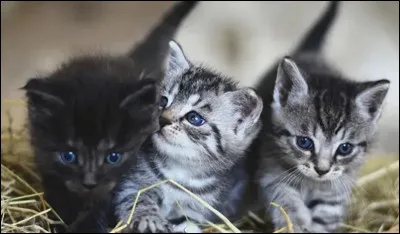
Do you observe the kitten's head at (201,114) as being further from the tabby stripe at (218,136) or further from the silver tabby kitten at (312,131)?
the silver tabby kitten at (312,131)

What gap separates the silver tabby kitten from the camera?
1.17m

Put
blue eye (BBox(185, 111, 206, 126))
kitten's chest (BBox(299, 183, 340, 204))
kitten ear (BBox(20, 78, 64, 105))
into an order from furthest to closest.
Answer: kitten's chest (BBox(299, 183, 340, 204)) < blue eye (BBox(185, 111, 206, 126)) < kitten ear (BBox(20, 78, 64, 105))

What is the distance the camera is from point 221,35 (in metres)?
1.43

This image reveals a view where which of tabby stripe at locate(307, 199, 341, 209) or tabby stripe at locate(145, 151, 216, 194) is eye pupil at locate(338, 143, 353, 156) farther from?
tabby stripe at locate(145, 151, 216, 194)

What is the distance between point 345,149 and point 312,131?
0.26ft

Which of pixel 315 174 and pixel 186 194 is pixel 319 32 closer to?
pixel 315 174

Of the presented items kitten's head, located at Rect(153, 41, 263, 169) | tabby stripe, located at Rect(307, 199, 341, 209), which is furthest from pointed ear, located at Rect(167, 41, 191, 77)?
tabby stripe, located at Rect(307, 199, 341, 209)

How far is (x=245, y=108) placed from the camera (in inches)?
42.1

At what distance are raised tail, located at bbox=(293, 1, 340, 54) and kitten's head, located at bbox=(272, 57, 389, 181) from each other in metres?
0.15

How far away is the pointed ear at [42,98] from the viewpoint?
939 millimetres

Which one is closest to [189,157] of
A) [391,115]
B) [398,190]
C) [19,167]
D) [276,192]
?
[276,192]

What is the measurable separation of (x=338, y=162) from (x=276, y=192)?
138 millimetres

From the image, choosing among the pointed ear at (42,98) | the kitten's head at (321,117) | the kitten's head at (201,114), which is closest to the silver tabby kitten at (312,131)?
the kitten's head at (321,117)

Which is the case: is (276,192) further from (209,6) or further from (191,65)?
(209,6)
